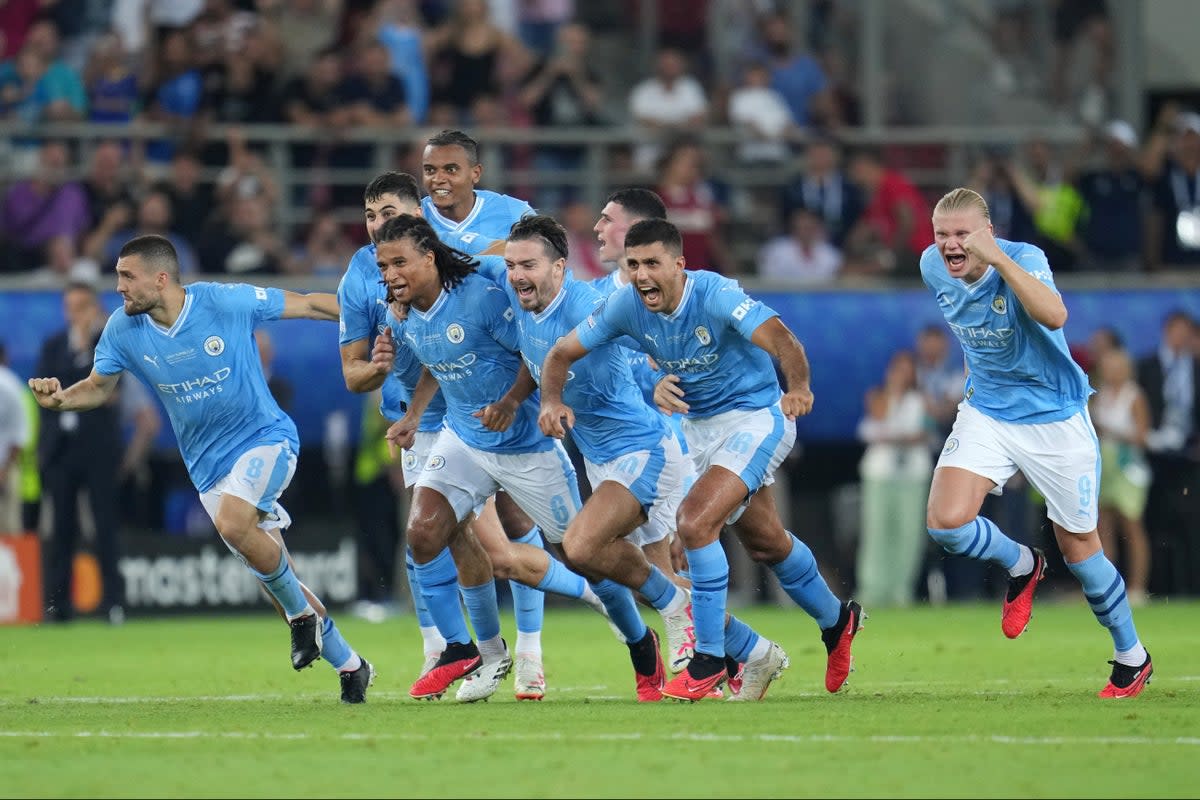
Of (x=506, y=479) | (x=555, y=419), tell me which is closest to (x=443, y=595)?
(x=506, y=479)

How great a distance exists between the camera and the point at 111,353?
10664 mm

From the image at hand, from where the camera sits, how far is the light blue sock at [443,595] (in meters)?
10.4

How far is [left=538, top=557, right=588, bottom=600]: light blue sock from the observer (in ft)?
35.6

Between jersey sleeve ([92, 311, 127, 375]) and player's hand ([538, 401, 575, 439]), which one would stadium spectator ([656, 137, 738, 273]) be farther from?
player's hand ([538, 401, 575, 439])

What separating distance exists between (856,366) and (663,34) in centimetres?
601

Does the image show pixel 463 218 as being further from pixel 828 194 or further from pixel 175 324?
pixel 828 194

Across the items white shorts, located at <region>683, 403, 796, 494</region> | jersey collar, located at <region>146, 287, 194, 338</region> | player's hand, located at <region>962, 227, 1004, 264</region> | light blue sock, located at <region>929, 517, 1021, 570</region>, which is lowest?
light blue sock, located at <region>929, 517, 1021, 570</region>

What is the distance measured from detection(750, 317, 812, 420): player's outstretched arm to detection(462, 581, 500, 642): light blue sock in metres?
2.08

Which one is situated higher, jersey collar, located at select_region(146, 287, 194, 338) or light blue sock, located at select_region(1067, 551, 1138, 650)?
jersey collar, located at select_region(146, 287, 194, 338)

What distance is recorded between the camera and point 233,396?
10.6 metres

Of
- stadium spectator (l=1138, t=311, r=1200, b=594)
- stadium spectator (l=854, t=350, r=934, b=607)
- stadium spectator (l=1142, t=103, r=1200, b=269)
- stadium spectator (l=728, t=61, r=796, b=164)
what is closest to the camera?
stadium spectator (l=854, t=350, r=934, b=607)

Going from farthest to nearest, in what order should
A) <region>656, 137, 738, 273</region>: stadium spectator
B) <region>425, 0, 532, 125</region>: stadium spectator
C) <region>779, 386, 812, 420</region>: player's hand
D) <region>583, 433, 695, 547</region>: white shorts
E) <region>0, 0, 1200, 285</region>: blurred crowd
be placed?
<region>425, 0, 532, 125</region>: stadium spectator, <region>0, 0, 1200, 285</region>: blurred crowd, <region>656, 137, 738, 273</region>: stadium spectator, <region>583, 433, 695, 547</region>: white shorts, <region>779, 386, 812, 420</region>: player's hand

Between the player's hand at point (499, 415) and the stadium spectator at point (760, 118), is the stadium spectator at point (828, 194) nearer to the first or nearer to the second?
the stadium spectator at point (760, 118)

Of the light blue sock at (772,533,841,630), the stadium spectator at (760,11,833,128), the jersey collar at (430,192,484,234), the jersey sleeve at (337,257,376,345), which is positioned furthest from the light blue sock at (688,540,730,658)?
the stadium spectator at (760,11,833,128)
